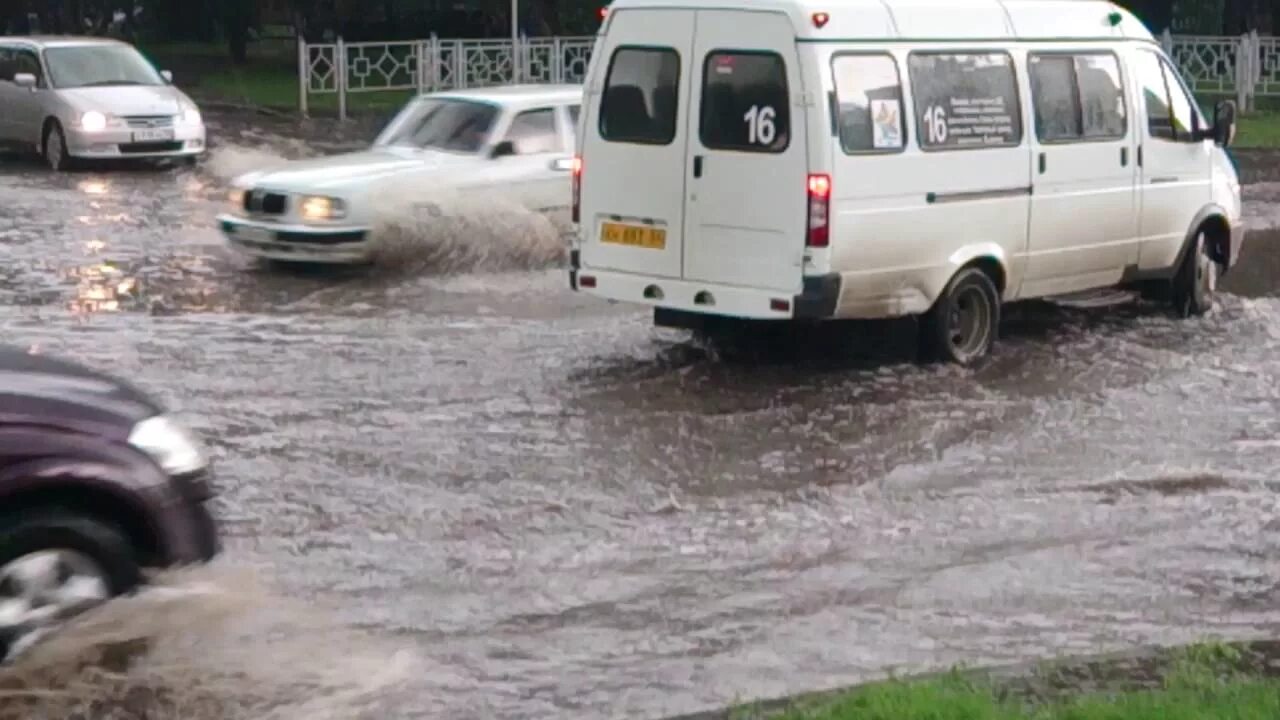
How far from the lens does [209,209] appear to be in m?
21.5

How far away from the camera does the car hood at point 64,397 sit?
6539 mm

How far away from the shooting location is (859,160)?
11.9 meters

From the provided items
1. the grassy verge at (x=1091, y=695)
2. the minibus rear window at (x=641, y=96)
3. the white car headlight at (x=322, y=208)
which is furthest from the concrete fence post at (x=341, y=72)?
the grassy verge at (x=1091, y=695)

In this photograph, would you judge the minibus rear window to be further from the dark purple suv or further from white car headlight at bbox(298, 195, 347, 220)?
the dark purple suv

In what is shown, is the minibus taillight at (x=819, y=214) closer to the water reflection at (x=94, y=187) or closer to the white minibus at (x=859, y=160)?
the white minibus at (x=859, y=160)

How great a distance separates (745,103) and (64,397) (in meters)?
6.11

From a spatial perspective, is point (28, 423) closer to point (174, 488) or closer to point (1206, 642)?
point (174, 488)

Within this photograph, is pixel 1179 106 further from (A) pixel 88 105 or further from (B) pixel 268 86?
(B) pixel 268 86

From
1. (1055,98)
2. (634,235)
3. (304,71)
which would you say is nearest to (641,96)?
(634,235)

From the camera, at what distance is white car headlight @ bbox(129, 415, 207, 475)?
6.77 metres

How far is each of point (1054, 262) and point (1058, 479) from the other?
355 cm

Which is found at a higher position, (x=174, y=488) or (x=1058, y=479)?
(x=174, y=488)

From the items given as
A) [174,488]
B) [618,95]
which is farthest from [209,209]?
[174,488]

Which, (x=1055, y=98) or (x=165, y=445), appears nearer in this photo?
(x=165, y=445)
